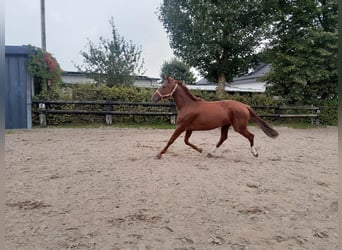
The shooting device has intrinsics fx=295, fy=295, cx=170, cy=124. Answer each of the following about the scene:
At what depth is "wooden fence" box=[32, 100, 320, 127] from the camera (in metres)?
9.11

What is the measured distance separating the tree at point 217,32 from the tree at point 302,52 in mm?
998

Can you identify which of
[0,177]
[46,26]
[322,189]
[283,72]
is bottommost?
[322,189]

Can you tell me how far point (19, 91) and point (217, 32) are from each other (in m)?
7.90

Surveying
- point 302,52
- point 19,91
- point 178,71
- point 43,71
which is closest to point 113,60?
point 43,71

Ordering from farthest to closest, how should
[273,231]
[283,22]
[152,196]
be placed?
1. [283,22]
2. [152,196]
3. [273,231]

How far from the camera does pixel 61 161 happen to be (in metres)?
4.55

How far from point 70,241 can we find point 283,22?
1335 cm

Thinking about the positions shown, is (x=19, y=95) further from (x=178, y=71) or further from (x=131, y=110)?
(x=178, y=71)

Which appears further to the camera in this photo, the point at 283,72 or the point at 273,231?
the point at 283,72

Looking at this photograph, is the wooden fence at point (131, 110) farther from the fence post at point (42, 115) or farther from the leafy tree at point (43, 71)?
the leafy tree at point (43, 71)

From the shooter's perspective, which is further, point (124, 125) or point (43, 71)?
point (124, 125)

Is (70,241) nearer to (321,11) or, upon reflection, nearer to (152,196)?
(152,196)

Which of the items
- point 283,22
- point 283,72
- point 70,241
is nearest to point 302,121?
point 283,72

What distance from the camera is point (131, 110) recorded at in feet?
33.8
